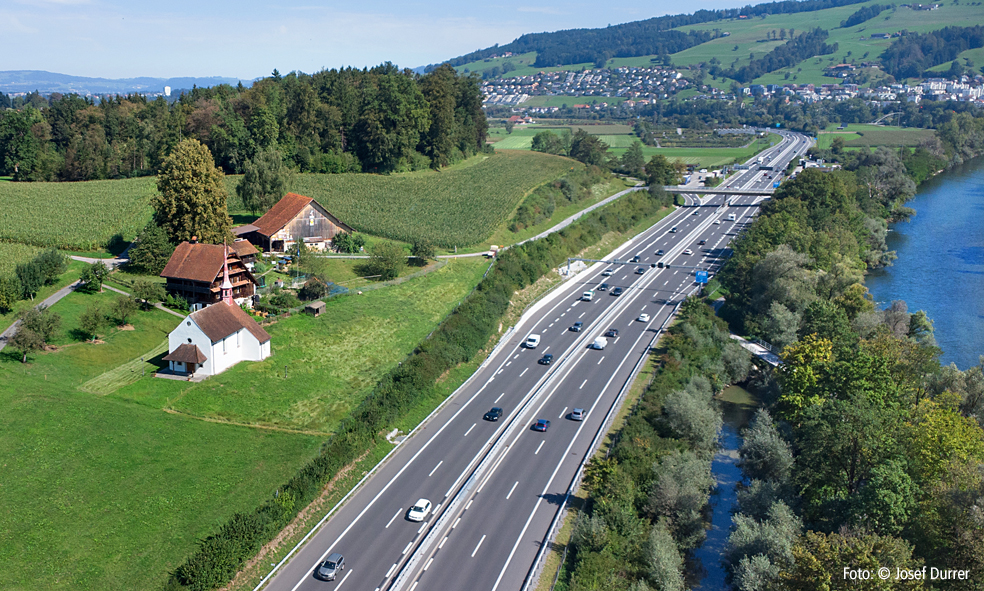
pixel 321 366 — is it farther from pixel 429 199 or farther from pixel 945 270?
pixel 945 270

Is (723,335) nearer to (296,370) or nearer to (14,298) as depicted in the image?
(296,370)

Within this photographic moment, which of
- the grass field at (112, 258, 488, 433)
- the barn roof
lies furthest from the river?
the barn roof

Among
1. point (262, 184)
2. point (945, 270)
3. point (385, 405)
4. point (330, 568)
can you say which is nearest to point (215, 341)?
point (385, 405)

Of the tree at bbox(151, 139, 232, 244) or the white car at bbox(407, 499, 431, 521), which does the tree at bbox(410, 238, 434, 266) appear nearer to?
the tree at bbox(151, 139, 232, 244)

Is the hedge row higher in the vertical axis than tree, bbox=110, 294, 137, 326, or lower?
lower

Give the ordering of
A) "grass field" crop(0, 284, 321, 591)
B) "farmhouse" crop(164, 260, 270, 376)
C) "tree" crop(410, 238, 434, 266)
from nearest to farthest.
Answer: "grass field" crop(0, 284, 321, 591) < "farmhouse" crop(164, 260, 270, 376) < "tree" crop(410, 238, 434, 266)
